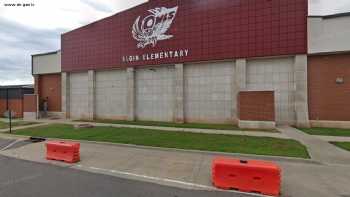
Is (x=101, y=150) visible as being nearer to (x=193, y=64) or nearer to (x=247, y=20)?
(x=193, y=64)

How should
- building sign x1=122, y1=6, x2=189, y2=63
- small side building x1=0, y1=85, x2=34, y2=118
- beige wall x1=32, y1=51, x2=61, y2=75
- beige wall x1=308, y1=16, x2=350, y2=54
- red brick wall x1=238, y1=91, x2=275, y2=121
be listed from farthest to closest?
small side building x1=0, y1=85, x2=34, y2=118, beige wall x1=32, y1=51, x2=61, y2=75, building sign x1=122, y1=6, x2=189, y2=63, beige wall x1=308, y1=16, x2=350, y2=54, red brick wall x1=238, y1=91, x2=275, y2=121

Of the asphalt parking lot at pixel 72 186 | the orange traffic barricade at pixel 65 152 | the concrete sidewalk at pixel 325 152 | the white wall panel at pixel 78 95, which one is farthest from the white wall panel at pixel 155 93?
the asphalt parking lot at pixel 72 186

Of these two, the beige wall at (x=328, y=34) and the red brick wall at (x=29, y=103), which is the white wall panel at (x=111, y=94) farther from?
the beige wall at (x=328, y=34)

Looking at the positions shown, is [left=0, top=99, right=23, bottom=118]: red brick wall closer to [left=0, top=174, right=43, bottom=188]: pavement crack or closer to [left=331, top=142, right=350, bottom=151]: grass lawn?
[left=0, top=174, right=43, bottom=188]: pavement crack

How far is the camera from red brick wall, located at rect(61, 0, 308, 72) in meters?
18.1

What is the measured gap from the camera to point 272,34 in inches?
727

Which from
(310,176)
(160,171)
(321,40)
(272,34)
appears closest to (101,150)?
(160,171)

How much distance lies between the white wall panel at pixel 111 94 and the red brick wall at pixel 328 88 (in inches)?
697

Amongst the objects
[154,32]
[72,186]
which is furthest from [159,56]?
[72,186]

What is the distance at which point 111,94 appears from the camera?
83.4ft

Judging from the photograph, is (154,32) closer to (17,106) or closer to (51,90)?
(51,90)

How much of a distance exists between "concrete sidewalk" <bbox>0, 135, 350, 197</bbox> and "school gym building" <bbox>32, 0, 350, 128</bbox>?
345 inches

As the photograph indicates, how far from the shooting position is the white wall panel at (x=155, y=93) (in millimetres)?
22534

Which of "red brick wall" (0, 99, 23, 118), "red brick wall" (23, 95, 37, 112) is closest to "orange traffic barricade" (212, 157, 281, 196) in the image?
"red brick wall" (23, 95, 37, 112)
